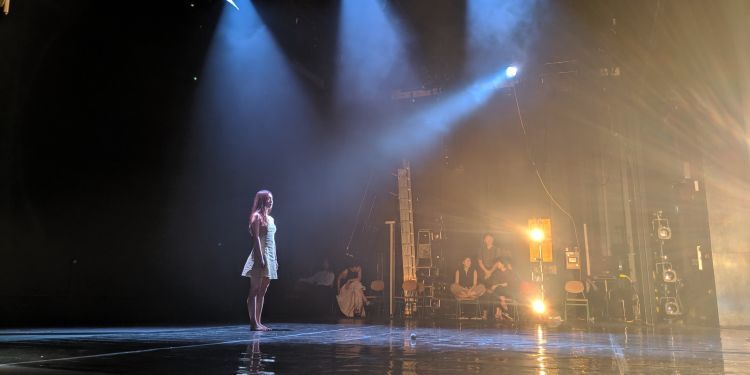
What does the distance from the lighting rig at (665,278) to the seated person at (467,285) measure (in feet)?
9.68

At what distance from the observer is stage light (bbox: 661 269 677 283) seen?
8225 mm

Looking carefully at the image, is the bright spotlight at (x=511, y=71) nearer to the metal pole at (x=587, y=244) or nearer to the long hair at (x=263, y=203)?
the metal pole at (x=587, y=244)

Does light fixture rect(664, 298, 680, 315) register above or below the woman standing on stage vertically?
below

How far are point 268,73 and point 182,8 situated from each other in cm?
205

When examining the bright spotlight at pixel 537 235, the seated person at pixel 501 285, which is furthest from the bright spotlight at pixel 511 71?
the seated person at pixel 501 285

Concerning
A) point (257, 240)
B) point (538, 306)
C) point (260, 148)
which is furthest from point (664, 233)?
point (260, 148)

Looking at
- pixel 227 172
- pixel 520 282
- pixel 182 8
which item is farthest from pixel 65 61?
pixel 520 282

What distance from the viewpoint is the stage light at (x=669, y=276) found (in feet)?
27.0

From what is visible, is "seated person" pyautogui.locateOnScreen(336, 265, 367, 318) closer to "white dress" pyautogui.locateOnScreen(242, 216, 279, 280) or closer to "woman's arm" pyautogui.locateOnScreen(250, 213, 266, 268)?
"white dress" pyautogui.locateOnScreen(242, 216, 279, 280)

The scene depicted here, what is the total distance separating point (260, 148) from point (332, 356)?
653 cm

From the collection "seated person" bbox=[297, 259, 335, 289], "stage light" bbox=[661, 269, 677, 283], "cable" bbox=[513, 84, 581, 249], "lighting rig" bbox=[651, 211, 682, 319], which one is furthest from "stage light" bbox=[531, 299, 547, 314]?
"seated person" bbox=[297, 259, 335, 289]

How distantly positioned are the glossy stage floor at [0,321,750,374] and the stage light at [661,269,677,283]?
170 inches

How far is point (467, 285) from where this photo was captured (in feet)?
32.3

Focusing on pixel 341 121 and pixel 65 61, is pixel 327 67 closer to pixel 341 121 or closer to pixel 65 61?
pixel 341 121
